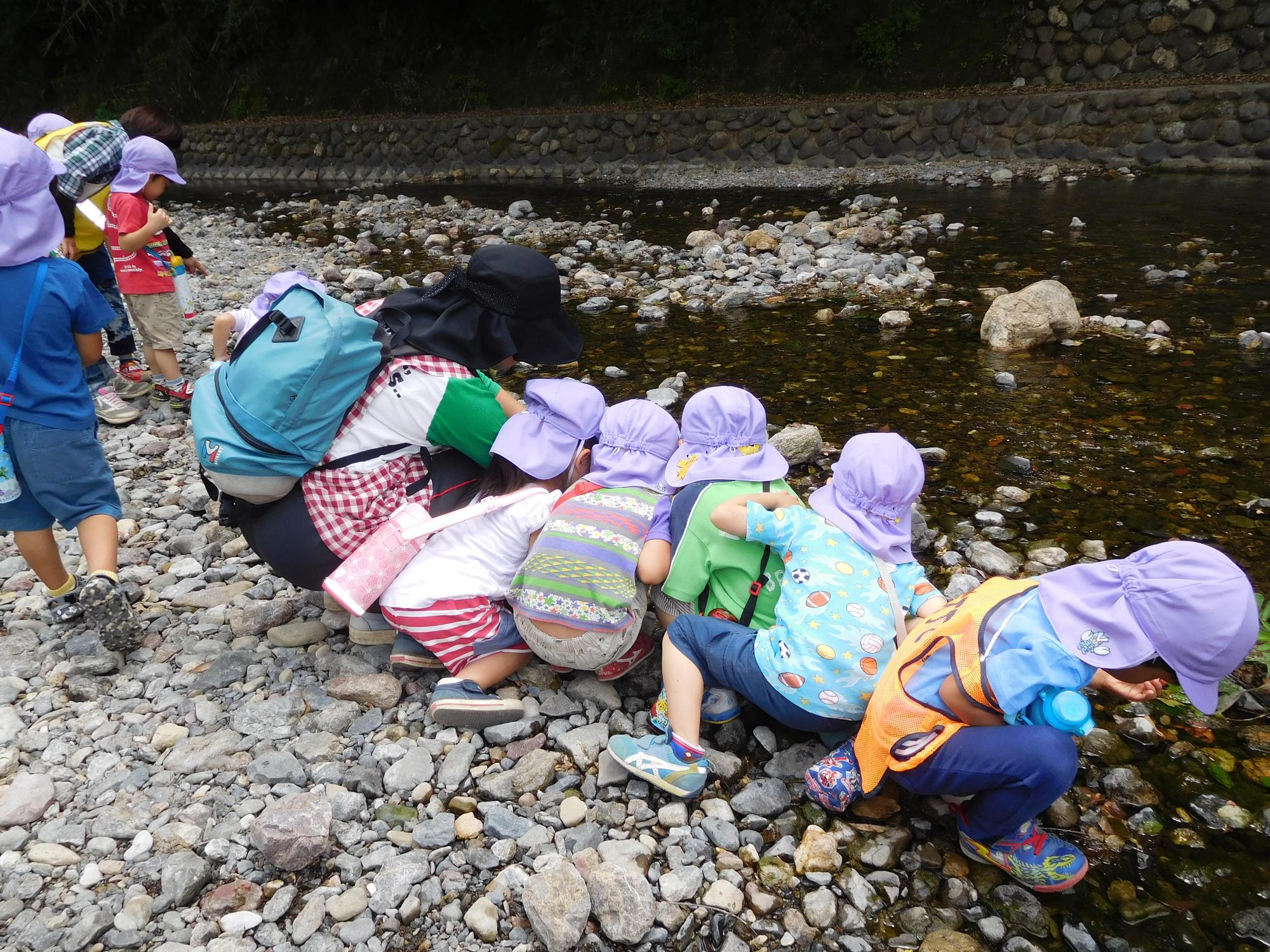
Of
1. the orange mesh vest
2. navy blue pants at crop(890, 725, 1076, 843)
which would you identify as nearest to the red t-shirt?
the orange mesh vest

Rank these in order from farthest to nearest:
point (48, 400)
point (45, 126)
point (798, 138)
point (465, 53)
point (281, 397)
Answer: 1. point (465, 53)
2. point (798, 138)
3. point (45, 126)
4. point (48, 400)
5. point (281, 397)

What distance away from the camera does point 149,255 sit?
4887 millimetres

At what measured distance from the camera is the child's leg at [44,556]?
296 centimetres

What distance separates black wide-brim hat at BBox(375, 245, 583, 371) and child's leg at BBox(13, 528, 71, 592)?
1404 millimetres

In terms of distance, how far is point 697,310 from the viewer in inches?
256

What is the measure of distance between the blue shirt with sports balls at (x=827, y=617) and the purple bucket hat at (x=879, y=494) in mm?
33

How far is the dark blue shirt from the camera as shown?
9.28 ft

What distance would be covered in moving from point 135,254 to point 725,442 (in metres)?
3.92

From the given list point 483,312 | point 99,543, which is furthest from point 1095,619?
point 99,543

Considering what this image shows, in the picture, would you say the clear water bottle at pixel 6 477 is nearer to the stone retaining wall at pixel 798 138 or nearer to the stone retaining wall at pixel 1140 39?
the stone retaining wall at pixel 798 138

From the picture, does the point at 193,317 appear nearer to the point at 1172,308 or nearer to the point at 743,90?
the point at 1172,308

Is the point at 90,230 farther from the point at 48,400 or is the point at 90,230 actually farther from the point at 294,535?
the point at 294,535

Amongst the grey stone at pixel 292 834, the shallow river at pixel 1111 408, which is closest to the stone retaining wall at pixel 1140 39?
the shallow river at pixel 1111 408

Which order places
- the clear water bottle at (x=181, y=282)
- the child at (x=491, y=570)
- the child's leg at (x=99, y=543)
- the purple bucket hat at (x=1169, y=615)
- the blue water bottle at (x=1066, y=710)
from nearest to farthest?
the purple bucket hat at (x=1169, y=615)
the blue water bottle at (x=1066, y=710)
the child at (x=491, y=570)
the child's leg at (x=99, y=543)
the clear water bottle at (x=181, y=282)
